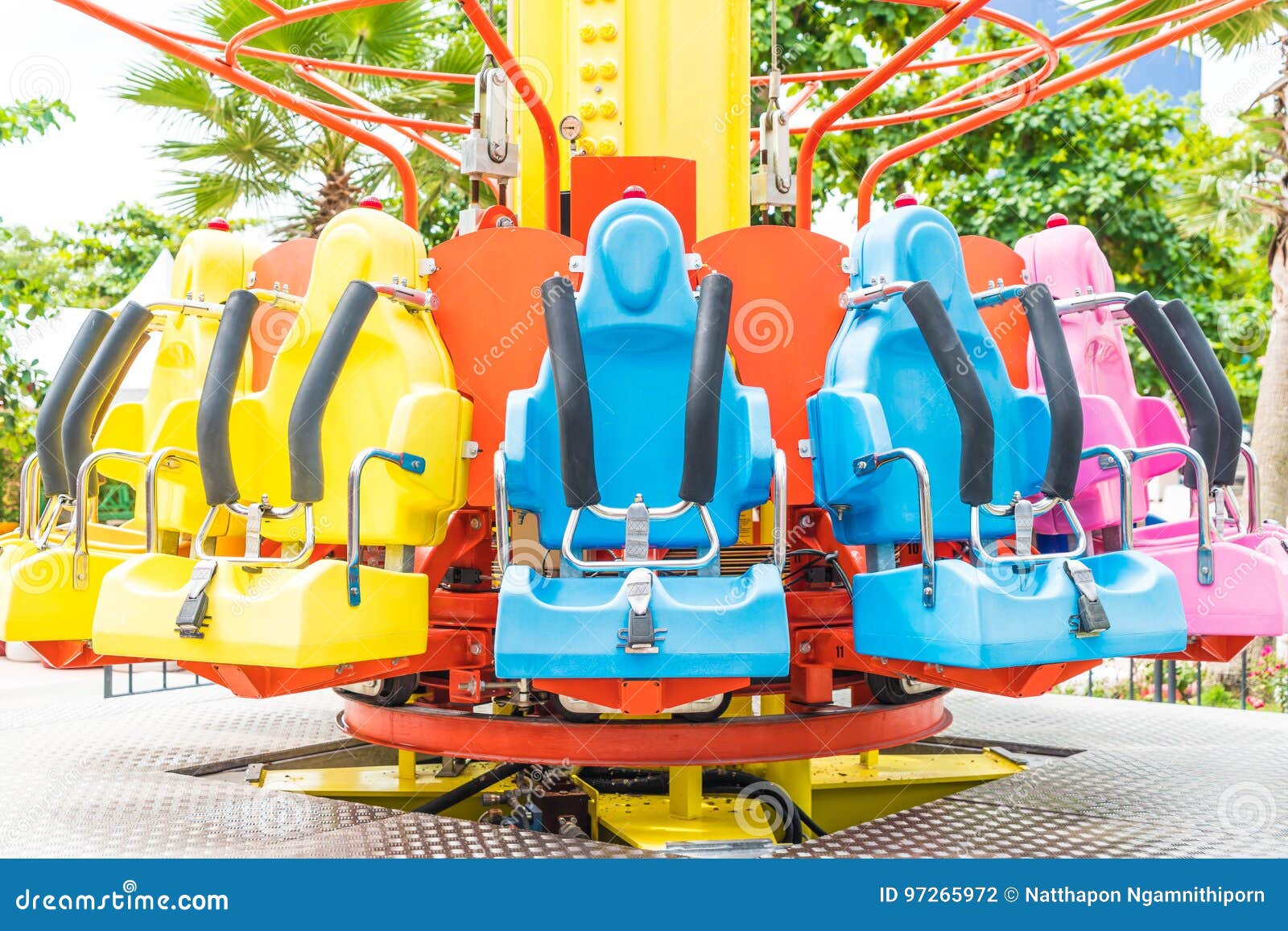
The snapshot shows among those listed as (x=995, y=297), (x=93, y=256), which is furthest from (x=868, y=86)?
(x=93, y=256)

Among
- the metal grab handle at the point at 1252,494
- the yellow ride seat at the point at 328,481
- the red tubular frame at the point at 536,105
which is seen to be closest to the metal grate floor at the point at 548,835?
the yellow ride seat at the point at 328,481

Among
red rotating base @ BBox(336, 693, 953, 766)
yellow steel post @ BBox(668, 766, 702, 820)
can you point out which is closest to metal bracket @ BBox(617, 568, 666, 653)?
red rotating base @ BBox(336, 693, 953, 766)

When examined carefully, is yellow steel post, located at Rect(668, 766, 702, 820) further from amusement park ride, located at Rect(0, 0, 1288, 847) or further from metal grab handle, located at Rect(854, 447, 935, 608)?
metal grab handle, located at Rect(854, 447, 935, 608)

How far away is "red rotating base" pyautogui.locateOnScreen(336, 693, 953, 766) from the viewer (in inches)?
128

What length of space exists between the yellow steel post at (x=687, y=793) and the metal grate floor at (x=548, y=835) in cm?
70

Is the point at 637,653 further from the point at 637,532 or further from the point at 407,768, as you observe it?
the point at 407,768

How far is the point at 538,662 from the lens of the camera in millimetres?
2494

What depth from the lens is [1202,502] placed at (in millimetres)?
3047

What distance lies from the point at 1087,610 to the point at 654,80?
2451mm

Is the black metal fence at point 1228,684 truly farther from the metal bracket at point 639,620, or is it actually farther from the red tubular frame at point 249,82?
the metal bracket at point 639,620

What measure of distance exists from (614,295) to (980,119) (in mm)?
2833

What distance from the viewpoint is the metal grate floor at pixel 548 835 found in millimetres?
2750

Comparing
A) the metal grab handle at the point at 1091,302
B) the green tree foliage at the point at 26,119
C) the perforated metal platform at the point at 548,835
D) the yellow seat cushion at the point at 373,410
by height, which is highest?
the green tree foliage at the point at 26,119
